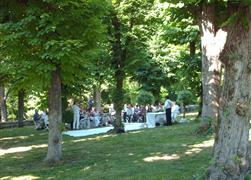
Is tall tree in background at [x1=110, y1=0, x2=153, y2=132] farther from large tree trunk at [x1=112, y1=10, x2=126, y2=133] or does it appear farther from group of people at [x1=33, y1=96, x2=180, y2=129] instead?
group of people at [x1=33, y1=96, x2=180, y2=129]

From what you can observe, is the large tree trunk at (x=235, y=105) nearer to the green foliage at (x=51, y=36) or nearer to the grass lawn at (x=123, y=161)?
the grass lawn at (x=123, y=161)

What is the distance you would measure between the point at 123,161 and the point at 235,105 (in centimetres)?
451

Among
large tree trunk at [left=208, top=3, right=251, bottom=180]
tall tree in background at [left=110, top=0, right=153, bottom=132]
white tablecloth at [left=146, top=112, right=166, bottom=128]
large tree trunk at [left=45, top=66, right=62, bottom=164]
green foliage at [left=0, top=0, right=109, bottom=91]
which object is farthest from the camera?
white tablecloth at [left=146, top=112, right=166, bottom=128]

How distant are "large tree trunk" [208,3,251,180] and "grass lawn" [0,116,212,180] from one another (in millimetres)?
1028

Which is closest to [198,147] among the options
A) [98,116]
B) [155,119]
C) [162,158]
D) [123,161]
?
[162,158]

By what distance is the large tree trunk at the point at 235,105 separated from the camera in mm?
6807

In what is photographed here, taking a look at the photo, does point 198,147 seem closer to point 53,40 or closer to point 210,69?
point 210,69

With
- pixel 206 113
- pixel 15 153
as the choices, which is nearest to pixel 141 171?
pixel 206 113

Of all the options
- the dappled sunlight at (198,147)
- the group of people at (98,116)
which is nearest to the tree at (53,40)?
the dappled sunlight at (198,147)

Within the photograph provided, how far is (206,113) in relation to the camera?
14.2 meters

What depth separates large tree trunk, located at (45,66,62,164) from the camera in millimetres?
11562

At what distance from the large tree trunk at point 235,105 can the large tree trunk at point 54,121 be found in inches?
224

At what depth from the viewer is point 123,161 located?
10.6 metres

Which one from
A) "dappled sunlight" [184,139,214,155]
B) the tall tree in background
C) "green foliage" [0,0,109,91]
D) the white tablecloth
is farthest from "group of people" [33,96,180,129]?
"green foliage" [0,0,109,91]
